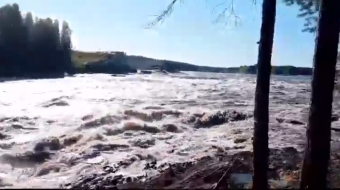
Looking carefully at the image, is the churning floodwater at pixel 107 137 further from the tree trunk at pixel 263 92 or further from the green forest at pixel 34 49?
the green forest at pixel 34 49

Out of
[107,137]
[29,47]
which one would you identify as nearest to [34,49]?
[29,47]

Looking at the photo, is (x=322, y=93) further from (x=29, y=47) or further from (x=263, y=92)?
(x=29, y=47)

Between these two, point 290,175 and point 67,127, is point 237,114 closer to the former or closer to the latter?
point 67,127

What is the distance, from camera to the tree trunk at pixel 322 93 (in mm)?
5430

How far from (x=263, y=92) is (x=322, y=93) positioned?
0.79 m

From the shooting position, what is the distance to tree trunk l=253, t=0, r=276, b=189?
5.71 m

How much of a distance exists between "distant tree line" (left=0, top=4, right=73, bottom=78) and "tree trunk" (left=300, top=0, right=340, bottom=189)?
66973mm

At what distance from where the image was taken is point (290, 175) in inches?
329

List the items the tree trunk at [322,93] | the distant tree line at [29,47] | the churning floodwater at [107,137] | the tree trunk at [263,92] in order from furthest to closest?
the distant tree line at [29,47]
the churning floodwater at [107,137]
the tree trunk at [263,92]
the tree trunk at [322,93]

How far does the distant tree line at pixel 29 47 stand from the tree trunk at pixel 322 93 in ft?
220

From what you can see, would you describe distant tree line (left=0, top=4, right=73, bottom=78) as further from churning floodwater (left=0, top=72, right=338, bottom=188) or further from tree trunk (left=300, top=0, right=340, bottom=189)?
tree trunk (left=300, top=0, right=340, bottom=189)

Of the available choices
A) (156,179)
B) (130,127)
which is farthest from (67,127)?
(156,179)

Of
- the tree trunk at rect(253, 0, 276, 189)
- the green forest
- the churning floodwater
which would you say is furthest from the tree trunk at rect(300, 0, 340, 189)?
the green forest

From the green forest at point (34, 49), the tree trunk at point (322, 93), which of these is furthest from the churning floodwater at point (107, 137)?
the green forest at point (34, 49)
